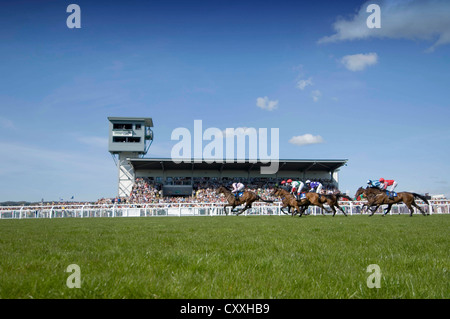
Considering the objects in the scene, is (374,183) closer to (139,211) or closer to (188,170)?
(139,211)

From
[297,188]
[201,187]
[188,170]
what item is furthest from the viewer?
[188,170]

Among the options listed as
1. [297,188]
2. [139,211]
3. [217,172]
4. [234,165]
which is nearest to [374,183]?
[297,188]

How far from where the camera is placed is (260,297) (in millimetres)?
2727

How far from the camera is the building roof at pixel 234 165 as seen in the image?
158 feet

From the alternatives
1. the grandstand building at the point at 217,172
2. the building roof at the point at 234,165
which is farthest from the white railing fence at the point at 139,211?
the grandstand building at the point at 217,172

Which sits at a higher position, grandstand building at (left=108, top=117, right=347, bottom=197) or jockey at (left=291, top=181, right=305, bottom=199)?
grandstand building at (left=108, top=117, right=347, bottom=197)

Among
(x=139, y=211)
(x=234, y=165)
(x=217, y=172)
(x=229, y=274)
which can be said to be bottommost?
(x=139, y=211)

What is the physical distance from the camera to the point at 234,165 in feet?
166

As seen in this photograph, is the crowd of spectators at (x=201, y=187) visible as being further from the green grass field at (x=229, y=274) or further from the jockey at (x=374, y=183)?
the green grass field at (x=229, y=274)

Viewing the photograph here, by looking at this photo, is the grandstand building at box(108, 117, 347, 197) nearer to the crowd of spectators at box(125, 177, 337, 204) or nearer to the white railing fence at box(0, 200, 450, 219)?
Result: the crowd of spectators at box(125, 177, 337, 204)

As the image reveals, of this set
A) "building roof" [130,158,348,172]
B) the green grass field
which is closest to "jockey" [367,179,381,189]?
the green grass field

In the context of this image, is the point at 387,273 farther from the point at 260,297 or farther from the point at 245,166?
the point at 245,166

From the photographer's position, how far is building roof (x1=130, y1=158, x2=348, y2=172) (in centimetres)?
4819
